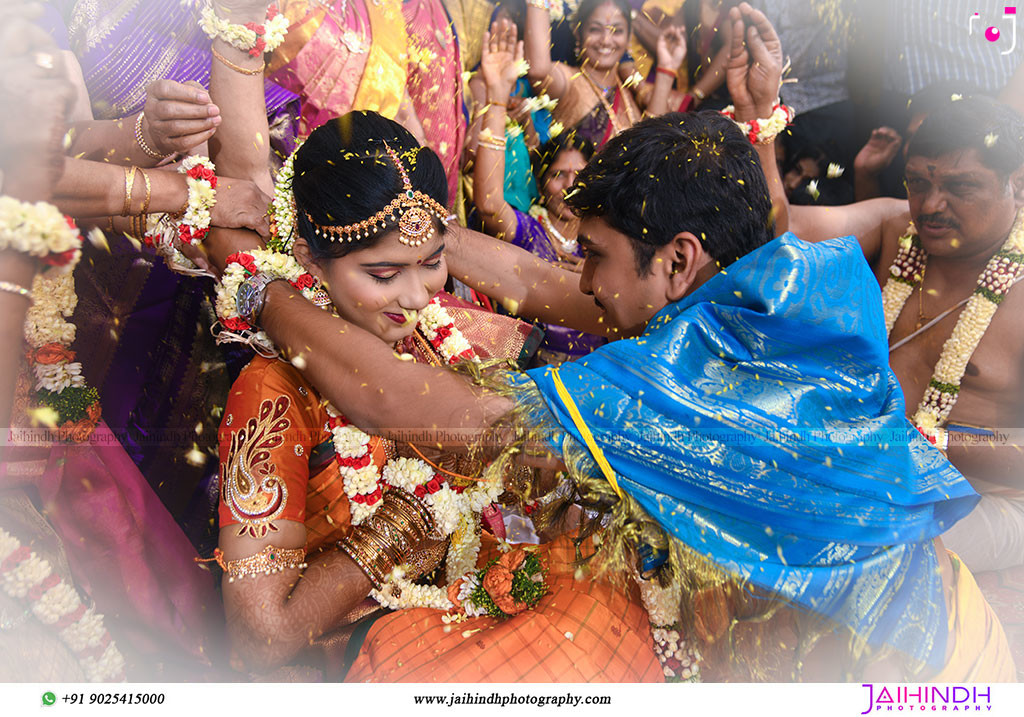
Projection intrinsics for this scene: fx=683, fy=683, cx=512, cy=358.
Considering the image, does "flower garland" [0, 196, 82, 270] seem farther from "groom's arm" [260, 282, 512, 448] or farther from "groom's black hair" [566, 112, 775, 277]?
"groom's black hair" [566, 112, 775, 277]

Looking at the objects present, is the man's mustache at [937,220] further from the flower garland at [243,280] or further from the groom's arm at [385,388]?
the flower garland at [243,280]

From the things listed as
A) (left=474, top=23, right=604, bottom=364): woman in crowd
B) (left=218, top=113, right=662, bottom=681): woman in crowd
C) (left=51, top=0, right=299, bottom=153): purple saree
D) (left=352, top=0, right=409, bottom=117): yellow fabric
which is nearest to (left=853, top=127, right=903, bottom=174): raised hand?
(left=474, top=23, right=604, bottom=364): woman in crowd

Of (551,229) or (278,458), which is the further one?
(551,229)

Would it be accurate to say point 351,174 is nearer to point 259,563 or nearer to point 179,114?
point 179,114

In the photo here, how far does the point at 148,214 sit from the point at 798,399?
5.50 feet

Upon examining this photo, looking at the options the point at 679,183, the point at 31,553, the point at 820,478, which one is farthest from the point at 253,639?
the point at 679,183

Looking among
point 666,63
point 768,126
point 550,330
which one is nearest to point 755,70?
point 768,126

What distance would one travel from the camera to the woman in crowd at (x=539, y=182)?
2.83m

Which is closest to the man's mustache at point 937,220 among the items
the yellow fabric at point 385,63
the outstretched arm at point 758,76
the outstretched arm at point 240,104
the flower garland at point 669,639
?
the outstretched arm at point 758,76

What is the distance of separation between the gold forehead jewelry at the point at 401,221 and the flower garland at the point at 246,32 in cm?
49

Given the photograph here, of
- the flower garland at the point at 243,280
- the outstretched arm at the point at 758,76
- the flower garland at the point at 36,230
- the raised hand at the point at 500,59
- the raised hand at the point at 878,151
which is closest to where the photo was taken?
the flower garland at the point at 36,230

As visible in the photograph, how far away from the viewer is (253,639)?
162cm

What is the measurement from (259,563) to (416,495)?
457mm

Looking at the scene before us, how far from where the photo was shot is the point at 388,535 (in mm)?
1847
